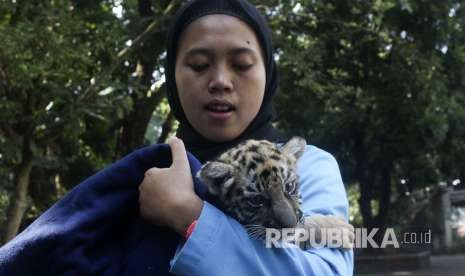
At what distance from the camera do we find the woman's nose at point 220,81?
190cm

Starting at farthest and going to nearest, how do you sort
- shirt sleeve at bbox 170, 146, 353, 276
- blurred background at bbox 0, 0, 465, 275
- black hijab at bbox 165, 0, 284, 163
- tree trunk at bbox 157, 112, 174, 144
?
tree trunk at bbox 157, 112, 174, 144
blurred background at bbox 0, 0, 465, 275
black hijab at bbox 165, 0, 284, 163
shirt sleeve at bbox 170, 146, 353, 276

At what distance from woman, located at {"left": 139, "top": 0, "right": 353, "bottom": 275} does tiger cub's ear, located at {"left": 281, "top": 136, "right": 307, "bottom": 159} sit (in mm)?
41

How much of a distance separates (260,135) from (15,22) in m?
6.27

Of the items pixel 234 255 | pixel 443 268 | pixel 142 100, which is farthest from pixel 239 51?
pixel 443 268

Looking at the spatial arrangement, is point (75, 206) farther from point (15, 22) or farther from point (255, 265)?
point (15, 22)

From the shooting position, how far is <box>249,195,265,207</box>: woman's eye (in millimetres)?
1678

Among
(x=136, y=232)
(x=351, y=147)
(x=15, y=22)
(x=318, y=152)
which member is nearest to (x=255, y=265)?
(x=136, y=232)

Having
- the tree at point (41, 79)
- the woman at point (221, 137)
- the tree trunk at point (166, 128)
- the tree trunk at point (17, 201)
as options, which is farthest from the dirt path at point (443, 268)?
the woman at point (221, 137)

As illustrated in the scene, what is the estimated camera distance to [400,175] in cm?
1959

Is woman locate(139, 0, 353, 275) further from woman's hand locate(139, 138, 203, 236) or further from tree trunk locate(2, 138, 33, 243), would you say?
tree trunk locate(2, 138, 33, 243)

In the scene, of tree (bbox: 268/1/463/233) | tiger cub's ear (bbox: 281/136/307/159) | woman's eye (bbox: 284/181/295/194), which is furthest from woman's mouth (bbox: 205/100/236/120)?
tree (bbox: 268/1/463/233)

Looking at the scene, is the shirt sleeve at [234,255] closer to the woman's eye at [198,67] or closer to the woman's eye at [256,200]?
the woman's eye at [256,200]

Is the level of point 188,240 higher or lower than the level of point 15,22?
lower

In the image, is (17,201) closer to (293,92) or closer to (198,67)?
(293,92)
